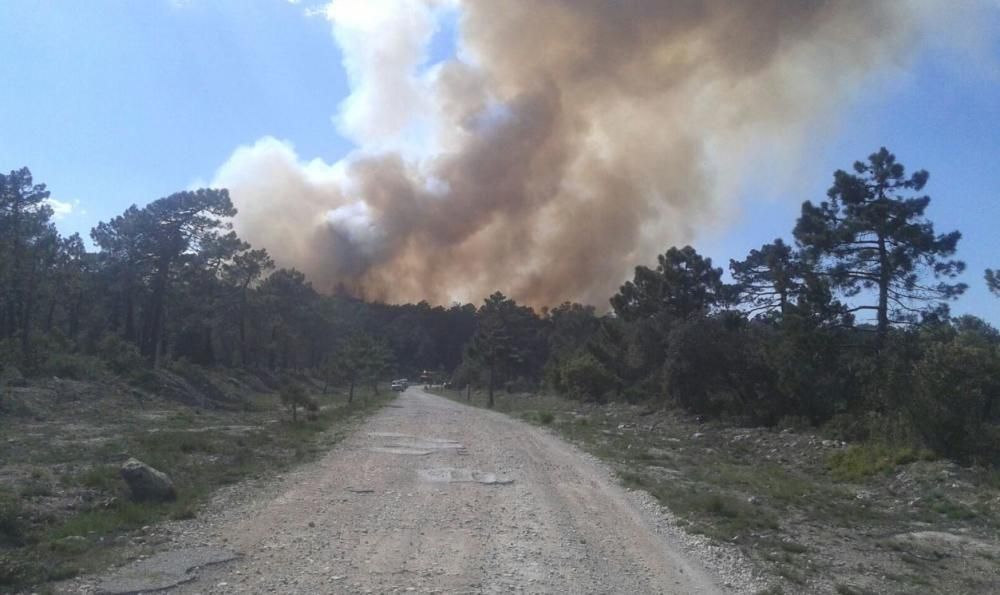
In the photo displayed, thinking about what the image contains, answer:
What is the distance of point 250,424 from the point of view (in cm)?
2831

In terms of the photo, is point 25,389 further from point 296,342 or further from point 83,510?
point 296,342

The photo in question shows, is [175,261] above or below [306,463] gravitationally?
above

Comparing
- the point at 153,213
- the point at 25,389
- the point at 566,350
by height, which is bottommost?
the point at 25,389

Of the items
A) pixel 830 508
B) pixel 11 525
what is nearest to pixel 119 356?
pixel 11 525

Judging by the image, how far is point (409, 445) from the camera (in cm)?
2305

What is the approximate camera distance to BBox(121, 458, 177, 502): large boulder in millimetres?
12156

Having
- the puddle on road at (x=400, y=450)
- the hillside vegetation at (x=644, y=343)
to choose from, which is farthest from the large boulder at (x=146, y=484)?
the puddle on road at (x=400, y=450)

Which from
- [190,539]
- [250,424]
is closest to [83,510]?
[190,539]

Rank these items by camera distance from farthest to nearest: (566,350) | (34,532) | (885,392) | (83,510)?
1. (566,350)
2. (885,392)
3. (83,510)
4. (34,532)

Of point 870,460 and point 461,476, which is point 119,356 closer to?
point 461,476

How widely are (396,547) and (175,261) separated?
158ft

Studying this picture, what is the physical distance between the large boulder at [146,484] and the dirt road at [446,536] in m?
1.49

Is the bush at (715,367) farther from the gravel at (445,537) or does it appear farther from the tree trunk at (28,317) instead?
the tree trunk at (28,317)

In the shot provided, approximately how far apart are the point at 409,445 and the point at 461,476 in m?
6.54
